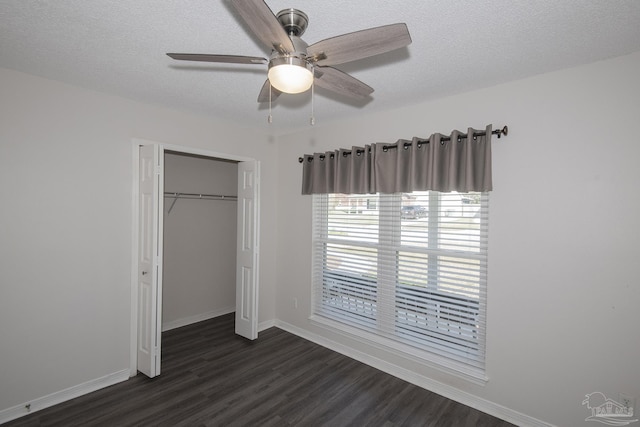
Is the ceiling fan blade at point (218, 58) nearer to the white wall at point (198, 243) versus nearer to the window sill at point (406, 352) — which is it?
the window sill at point (406, 352)

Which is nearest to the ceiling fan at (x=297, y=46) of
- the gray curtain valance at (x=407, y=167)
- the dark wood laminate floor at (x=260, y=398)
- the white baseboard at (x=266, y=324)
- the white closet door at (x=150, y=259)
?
the gray curtain valance at (x=407, y=167)

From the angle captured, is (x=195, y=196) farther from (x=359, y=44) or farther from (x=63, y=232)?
(x=359, y=44)

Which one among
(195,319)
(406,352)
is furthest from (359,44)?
(195,319)

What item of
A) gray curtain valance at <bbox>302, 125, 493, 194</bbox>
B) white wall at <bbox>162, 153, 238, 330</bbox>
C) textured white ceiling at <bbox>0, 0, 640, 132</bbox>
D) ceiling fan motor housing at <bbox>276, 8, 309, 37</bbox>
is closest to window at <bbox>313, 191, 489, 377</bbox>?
gray curtain valance at <bbox>302, 125, 493, 194</bbox>

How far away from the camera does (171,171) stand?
4012mm

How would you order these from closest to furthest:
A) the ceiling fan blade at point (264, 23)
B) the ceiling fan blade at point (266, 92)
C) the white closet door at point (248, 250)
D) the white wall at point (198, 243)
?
the ceiling fan blade at point (264, 23) → the ceiling fan blade at point (266, 92) → the white closet door at point (248, 250) → the white wall at point (198, 243)

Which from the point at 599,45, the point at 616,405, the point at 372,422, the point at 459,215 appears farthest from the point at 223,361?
the point at 599,45

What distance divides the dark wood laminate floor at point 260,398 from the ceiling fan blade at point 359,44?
8.08ft

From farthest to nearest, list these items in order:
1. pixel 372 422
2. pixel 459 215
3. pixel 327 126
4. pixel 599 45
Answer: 1. pixel 327 126
2. pixel 459 215
3. pixel 372 422
4. pixel 599 45

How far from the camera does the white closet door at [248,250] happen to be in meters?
3.61

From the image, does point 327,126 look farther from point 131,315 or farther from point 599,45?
point 131,315

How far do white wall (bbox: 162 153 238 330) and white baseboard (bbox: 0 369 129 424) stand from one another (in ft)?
3.90

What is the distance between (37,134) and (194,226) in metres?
2.09

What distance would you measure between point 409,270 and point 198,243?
291 cm
